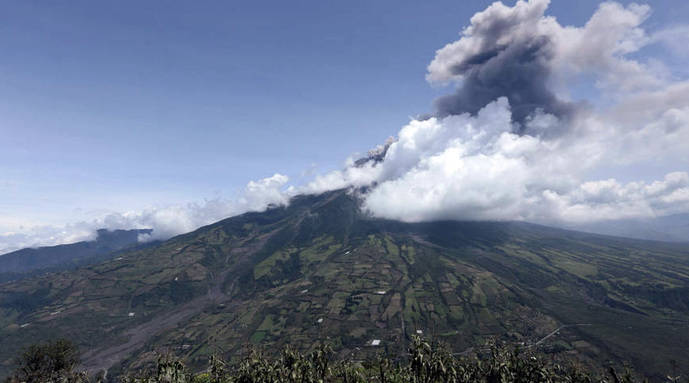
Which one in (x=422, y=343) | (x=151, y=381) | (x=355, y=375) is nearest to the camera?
(x=422, y=343)

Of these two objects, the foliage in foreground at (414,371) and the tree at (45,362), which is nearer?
the foliage in foreground at (414,371)

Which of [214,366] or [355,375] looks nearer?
[214,366]

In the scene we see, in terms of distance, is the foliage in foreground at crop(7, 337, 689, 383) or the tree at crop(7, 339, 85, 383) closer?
the foliage in foreground at crop(7, 337, 689, 383)

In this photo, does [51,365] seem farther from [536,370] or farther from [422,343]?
[536,370]

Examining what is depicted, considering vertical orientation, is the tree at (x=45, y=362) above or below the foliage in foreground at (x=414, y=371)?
below

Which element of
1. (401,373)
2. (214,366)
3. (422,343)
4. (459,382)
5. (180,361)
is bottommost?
(401,373)

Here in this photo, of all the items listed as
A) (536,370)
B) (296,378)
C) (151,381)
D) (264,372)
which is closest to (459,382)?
(536,370)

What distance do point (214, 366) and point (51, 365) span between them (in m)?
78.7

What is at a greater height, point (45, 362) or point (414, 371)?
point (414, 371)

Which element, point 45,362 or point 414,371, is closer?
point 414,371

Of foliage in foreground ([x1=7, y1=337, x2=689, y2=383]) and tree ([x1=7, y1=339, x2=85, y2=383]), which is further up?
foliage in foreground ([x1=7, y1=337, x2=689, y2=383])

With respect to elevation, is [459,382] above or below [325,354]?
below

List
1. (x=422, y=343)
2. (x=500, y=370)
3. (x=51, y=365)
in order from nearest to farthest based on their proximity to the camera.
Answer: (x=422, y=343)
(x=500, y=370)
(x=51, y=365)

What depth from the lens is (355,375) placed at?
102062 mm
